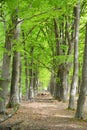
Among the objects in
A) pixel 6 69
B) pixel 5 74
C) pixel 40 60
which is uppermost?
pixel 40 60

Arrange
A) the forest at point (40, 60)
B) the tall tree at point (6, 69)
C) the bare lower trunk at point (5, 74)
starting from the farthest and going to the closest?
the bare lower trunk at point (5, 74)
the tall tree at point (6, 69)
the forest at point (40, 60)

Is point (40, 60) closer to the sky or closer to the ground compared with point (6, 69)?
closer to the sky

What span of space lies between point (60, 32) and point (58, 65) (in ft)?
9.95

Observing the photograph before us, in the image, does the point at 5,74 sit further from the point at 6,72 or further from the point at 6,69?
the point at 6,69

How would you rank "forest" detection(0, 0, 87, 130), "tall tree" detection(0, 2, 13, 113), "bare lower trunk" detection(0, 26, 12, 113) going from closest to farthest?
1. "forest" detection(0, 0, 87, 130)
2. "tall tree" detection(0, 2, 13, 113)
3. "bare lower trunk" detection(0, 26, 12, 113)

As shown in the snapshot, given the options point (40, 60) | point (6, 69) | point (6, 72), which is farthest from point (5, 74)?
point (40, 60)

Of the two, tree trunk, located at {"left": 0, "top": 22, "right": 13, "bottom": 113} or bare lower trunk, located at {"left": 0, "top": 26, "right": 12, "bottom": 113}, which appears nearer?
tree trunk, located at {"left": 0, "top": 22, "right": 13, "bottom": 113}

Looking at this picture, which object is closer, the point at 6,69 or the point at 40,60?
the point at 6,69

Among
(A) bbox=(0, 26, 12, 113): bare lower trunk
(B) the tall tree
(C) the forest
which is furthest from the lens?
(A) bbox=(0, 26, 12, 113): bare lower trunk

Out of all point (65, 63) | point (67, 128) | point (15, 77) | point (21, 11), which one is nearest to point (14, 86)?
point (15, 77)

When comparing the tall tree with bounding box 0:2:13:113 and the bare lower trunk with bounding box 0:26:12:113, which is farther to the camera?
the bare lower trunk with bounding box 0:26:12:113

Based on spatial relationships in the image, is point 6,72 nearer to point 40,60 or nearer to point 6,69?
point 6,69

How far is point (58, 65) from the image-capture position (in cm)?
2859

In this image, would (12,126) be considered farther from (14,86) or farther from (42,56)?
(42,56)
